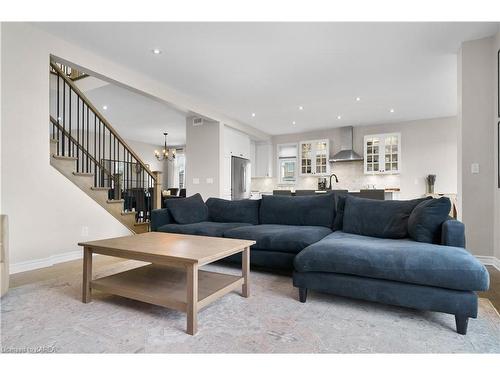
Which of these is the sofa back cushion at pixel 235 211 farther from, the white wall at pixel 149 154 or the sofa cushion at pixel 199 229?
the white wall at pixel 149 154

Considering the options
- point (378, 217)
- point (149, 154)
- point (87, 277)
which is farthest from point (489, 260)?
point (149, 154)

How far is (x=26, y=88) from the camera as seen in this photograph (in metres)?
3.10

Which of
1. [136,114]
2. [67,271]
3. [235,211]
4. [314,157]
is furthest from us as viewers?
[314,157]

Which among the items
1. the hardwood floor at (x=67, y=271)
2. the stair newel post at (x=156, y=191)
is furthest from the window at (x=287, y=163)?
the hardwood floor at (x=67, y=271)

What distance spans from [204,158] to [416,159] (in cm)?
517

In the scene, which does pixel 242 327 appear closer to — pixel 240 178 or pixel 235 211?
pixel 235 211

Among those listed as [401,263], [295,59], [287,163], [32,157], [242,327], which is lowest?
[242,327]

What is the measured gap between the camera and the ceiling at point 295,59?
124 inches

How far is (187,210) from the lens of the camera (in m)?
3.92

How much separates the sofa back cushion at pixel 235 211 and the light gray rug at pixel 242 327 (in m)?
1.67
